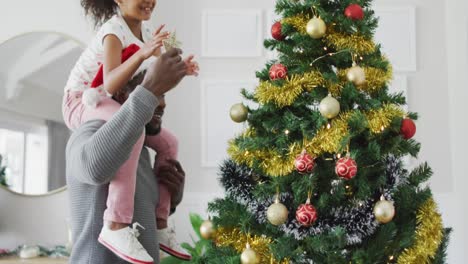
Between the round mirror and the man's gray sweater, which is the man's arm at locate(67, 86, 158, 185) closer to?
the man's gray sweater

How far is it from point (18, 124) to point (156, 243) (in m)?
2.06

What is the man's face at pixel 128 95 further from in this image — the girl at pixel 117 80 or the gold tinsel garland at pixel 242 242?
the gold tinsel garland at pixel 242 242

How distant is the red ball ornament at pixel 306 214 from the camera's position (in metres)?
1.00

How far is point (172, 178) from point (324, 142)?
46cm

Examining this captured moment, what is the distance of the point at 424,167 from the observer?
1131 millimetres

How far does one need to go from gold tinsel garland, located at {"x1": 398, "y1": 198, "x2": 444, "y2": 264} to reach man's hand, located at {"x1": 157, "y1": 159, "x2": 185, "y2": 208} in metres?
0.58

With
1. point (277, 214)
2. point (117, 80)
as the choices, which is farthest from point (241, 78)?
point (277, 214)

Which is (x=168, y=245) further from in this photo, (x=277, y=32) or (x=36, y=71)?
(x=36, y=71)

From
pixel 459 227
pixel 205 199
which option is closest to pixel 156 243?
pixel 205 199

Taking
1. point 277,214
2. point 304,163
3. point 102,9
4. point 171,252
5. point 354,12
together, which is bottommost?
point 171,252

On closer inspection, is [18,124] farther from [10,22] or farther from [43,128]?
[10,22]

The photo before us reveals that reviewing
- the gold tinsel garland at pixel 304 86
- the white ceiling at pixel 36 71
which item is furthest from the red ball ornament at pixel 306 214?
the white ceiling at pixel 36 71

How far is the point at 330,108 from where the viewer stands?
1.03 m

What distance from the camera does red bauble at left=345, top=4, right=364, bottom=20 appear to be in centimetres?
109
